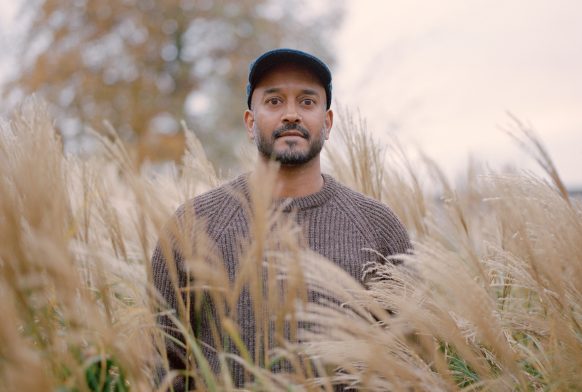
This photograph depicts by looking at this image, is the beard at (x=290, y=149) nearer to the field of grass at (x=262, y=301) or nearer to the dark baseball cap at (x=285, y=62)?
the dark baseball cap at (x=285, y=62)

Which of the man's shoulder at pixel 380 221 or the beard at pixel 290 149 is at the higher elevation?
the beard at pixel 290 149

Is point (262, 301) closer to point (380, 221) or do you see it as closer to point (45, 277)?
point (45, 277)

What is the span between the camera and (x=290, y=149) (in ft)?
7.00

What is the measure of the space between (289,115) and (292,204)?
321 millimetres

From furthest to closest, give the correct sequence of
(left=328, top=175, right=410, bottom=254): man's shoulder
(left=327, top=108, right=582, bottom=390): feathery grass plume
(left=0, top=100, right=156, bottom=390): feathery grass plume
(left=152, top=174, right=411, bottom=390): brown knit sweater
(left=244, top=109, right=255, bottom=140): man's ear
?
(left=244, top=109, right=255, bottom=140): man's ear → (left=328, top=175, right=410, bottom=254): man's shoulder → (left=152, top=174, right=411, bottom=390): brown knit sweater → (left=327, top=108, right=582, bottom=390): feathery grass plume → (left=0, top=100, right=156, bottom=390): feathery grass plume

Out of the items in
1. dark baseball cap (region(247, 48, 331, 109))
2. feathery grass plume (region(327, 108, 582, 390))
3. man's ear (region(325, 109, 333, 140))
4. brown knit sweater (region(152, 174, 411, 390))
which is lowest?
feathery grass plume (region(327, 108, 582, 390))

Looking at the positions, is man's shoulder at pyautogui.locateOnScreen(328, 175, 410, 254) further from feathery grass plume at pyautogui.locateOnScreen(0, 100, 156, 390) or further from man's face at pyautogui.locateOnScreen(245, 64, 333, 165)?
feathery grass plume at pyautogui.locateOnScreen(0, 100, 156, 390)

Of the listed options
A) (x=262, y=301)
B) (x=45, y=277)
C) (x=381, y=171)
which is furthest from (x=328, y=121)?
(x=45, y=277)

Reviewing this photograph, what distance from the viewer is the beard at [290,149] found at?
2.13m

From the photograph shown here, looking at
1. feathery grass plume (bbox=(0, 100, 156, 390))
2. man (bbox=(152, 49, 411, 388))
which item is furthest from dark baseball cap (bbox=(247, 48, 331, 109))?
feathery grass plume (bbox=(0, 100, 156, 390))

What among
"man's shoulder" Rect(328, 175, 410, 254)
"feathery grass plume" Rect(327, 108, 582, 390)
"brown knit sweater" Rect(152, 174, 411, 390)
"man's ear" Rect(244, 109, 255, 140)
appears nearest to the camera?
"feathery grass plume" Rect(327, 108, 582, 390)

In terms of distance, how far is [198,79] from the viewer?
11945mm

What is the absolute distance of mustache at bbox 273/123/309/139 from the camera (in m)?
2.16

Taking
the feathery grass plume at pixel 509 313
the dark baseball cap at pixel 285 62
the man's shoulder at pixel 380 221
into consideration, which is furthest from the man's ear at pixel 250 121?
the feathery grass plume at pixel 509 313
